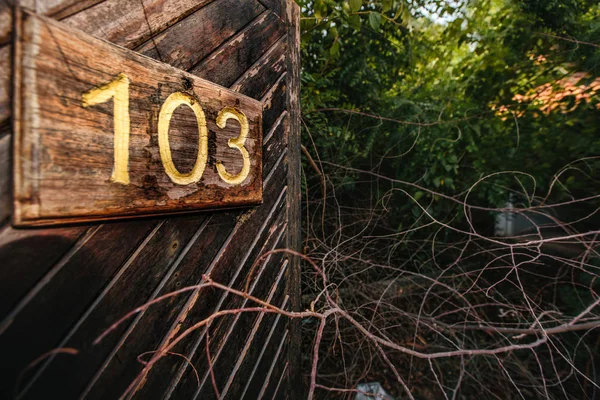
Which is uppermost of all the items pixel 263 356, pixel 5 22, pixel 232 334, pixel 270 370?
pixel 5 22

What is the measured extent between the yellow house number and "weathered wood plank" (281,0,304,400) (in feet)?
1.40

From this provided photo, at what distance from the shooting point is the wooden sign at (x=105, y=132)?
0.54 metres

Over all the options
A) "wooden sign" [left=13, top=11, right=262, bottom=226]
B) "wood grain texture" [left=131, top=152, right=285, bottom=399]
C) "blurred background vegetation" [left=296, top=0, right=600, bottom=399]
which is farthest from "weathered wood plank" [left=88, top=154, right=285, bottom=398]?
"blurred background vegetation" [left=296, top=0, right=600, bottom=399]

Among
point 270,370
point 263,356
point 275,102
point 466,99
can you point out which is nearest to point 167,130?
point 275,102

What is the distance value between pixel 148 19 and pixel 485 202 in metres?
3.46

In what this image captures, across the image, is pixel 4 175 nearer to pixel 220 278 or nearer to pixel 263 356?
pixel 220 278

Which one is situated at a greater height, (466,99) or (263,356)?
(466,99)

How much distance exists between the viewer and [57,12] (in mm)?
615

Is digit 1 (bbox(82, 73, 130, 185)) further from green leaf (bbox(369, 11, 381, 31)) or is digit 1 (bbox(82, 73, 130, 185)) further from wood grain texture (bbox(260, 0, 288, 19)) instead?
green leaf (bbox(369, 11, 381, 31))

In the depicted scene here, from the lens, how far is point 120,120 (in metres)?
0.69

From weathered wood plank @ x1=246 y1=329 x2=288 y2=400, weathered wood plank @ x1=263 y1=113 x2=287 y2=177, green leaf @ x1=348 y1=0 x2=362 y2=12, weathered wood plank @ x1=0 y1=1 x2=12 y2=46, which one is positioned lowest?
weathered wood plank @ x1=246 y1=329 x2=288 y2=400

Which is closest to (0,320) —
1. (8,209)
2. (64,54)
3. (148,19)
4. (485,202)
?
(8,209)

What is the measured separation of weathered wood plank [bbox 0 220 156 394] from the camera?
0.58 m

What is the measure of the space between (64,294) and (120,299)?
0.46ft
